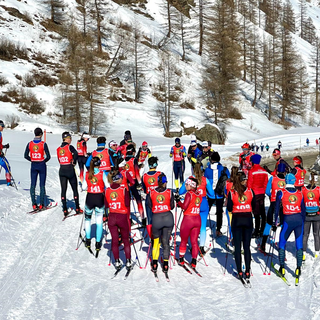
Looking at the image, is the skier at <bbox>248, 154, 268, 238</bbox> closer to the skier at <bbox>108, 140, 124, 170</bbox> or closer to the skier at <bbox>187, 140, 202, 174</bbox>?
the skier at <bbox>187, 140, 202, 174</bbox>

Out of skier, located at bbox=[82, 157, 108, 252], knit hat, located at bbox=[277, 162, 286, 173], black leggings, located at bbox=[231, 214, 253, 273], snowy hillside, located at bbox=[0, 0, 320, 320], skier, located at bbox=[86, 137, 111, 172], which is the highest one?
skier, located at bbox=[86, 137, 111, 172]

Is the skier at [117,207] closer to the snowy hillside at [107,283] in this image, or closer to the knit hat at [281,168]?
the snowy hillside at [107,283]

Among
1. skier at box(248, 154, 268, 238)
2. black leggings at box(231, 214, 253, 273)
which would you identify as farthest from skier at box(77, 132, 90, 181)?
black leggings at box(231, 214, 253, 273)

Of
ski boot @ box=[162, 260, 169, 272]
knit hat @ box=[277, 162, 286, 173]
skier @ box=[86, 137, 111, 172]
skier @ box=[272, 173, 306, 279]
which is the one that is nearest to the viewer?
skier @ box=[272, 173, 306, 279]

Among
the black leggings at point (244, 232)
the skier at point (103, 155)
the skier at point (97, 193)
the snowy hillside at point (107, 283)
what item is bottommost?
the snowy hillside at point (107, 283)

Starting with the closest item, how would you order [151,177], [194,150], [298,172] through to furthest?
[151,177] → [298,172] → [194,150]

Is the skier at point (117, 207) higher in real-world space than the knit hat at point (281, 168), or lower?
lower

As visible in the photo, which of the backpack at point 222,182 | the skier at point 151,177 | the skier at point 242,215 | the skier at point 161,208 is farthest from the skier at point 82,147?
the skier at point 242,215

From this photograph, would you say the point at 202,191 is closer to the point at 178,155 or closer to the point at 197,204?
the point at 197,204

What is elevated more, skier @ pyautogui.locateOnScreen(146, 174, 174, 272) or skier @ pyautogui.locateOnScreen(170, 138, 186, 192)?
skier @ pyautogui.locateOnScreen(170, 138, 186, 192)

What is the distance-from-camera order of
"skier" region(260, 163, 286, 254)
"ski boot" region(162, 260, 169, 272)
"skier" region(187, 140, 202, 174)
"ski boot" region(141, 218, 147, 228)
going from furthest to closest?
"skier" region(187, 140, 202, 174)
"ski boot" region(141, 218, 147, 228)
"skier" region(260, 163, 286, 254)
"ski boot" region(162, 260, 169, 272)

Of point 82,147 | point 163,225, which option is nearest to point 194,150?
point 82,147

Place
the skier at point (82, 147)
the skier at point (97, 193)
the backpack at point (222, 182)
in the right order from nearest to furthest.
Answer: the skier at point (97, 193)
the backpack at point (222, 182)
the skier at point (82, 147)

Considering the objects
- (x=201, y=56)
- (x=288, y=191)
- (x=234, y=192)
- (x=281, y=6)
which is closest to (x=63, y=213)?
(x=234, y=192)
